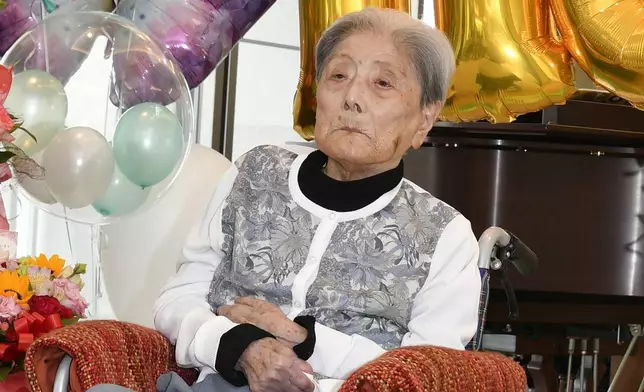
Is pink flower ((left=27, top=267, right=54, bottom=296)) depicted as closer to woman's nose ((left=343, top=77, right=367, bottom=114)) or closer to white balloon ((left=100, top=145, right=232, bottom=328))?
white balloon ((left=100, top=145, right=232, bottom=328))

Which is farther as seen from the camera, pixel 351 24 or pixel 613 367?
pixel 613 367

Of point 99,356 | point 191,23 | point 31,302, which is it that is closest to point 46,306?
point 31,302

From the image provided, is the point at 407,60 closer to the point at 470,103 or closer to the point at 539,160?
the point at 470,103

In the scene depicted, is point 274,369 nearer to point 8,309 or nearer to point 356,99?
point 356,99

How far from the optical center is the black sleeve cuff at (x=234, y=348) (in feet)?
5.52

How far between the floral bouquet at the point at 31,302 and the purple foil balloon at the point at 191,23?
2.26 ft

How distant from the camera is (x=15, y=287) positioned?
2043mm

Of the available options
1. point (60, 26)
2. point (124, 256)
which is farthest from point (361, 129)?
point (124, 256)

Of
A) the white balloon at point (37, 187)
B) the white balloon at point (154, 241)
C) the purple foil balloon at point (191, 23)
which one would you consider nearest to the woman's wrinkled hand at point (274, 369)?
the white balloon at point (37, 187)

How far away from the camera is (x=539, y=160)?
3.73 metres

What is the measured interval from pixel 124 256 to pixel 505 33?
1.24m

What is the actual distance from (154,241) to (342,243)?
0.99 metres

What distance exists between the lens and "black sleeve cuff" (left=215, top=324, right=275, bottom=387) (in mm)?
1682

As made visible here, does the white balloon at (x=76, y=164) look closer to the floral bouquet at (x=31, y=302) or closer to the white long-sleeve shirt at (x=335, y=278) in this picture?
the floral bouquet at (x=31, y=302)
